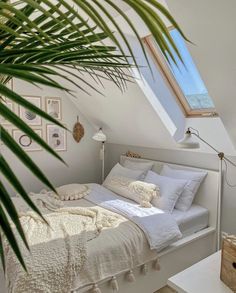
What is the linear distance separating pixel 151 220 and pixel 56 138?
2094mm

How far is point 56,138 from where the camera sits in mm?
3688

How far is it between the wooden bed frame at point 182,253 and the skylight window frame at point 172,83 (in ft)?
2.07

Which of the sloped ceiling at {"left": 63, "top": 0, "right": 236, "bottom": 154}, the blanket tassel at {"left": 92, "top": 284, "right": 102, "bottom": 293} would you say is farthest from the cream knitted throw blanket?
the sloped ceiling at {"left": 63, "top": 0, "right": 236, "bottom": 154}

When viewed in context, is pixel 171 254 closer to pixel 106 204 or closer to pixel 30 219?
pixel 106 204

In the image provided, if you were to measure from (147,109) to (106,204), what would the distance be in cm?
117

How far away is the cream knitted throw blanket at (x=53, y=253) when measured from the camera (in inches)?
60.8

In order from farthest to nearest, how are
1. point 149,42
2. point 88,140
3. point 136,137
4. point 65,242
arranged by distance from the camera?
point 88,140 < point 136,137 < point 149,42 < point 65,242

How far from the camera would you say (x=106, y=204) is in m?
2.60

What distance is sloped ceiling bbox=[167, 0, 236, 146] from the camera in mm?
1406

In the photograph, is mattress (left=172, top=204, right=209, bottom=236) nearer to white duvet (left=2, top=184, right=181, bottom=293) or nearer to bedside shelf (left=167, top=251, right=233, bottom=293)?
white duvet (left=2, top=184, right=181, bottom=293)

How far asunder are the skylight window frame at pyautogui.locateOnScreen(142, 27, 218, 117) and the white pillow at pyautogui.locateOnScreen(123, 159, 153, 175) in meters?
0.83

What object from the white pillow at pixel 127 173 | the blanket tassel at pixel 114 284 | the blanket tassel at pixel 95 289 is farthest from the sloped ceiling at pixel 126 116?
the blanket tassel at pixel 95 289

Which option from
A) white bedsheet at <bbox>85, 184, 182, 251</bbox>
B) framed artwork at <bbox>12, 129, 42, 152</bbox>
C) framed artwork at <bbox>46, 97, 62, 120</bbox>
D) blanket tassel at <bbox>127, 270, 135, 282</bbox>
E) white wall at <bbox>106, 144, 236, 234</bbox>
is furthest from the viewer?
framed artwork at <bbox>46, 97, 62, 120</bbox>

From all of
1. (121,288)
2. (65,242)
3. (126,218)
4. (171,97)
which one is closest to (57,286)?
(65,242)
